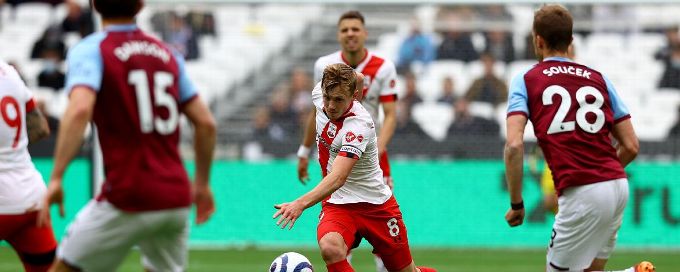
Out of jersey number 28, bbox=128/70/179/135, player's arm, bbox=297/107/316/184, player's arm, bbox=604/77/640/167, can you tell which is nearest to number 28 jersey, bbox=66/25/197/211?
jersey number 28, bbox=128/70/179/135

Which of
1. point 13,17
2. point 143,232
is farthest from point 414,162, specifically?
point 143,232

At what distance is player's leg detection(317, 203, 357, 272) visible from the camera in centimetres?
764

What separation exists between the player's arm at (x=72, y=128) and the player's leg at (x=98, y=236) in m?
0.24

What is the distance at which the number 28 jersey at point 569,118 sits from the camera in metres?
6.86

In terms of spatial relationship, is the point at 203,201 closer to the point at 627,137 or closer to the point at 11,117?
the point at 11,117

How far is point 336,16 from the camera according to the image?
16672 millimetres

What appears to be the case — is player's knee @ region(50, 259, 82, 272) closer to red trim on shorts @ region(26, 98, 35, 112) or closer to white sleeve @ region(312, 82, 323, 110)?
red trim on shorts @ region(26, 98, 35, 112)

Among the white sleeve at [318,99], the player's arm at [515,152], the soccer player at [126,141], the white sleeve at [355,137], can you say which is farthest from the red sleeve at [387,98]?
the soccer player at [126,141]

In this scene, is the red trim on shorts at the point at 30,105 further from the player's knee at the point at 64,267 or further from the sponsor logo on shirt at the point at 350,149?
the sponsor logo on shirt at the point at 350,149

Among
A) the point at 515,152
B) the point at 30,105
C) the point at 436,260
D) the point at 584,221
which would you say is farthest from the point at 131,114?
the point at 436,260

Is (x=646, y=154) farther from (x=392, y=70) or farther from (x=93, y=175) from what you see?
(x=93, y=175)

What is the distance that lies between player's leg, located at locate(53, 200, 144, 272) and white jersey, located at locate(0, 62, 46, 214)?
138 cm

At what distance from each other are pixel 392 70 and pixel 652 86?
6709 millimetres

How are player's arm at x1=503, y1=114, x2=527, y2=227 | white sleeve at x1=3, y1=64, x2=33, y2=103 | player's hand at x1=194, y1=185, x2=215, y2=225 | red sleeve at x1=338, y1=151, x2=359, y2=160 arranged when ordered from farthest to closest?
red sleeve at x1=338, y1=151, x2=359, y2=160
white sleeve at x1=3, y1=64, x2=33, y2=103
player's arm at x1=503, y1=114, x2=527, y2=227
player's hand at x1=194, y1=185, x2=215, y2=225
